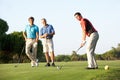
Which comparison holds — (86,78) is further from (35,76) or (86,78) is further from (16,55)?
(16,55)

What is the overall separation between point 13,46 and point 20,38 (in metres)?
1.98

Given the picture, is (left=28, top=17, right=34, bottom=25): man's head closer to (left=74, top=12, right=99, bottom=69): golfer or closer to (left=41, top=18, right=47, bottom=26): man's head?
(left=41, top=18, right=47, bottom=26): man's head

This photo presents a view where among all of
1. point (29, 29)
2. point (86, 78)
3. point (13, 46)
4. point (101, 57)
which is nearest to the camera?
point (86, 78)

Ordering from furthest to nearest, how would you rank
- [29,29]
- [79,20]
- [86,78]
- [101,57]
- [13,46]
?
[13,46] → [101,57] → [29,29] → [79,20] → [86,78]

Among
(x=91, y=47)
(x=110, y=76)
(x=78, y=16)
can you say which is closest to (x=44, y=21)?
(x=78, y=16)

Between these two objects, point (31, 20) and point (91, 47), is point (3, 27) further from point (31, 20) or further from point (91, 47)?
point (91, 47)

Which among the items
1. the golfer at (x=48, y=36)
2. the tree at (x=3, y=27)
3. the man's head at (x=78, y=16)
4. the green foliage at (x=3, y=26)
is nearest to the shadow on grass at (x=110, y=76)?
the man's head at (x=78, y=16)

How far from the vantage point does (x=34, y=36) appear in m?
18.9

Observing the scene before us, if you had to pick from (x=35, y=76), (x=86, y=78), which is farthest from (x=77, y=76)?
(x=35, y=76)

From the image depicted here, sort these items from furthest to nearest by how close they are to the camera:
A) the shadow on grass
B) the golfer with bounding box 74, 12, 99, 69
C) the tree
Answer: the tree < the golfer with bounding box 74, 12, 99, 69 < the shadow on grass

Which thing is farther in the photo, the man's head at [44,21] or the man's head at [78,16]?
the man's head at [44,21]

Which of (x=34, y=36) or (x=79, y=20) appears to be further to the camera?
(x=34, y=36)

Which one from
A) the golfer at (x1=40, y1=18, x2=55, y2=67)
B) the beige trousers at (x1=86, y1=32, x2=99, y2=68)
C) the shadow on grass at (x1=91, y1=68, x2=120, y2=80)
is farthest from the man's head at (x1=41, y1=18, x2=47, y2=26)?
the shadow on grass at (x1=91, y1=68, x2=120, y2=80)

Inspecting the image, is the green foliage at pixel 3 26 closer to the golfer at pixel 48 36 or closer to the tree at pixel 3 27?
the tree at pixel 3 27
